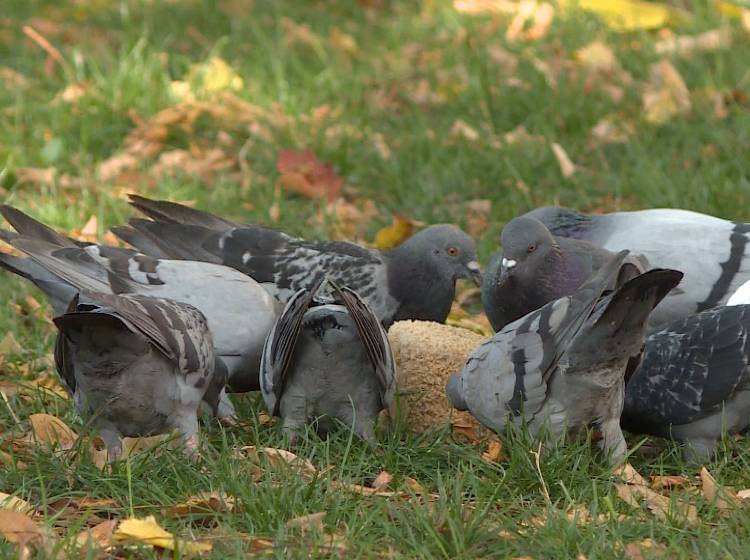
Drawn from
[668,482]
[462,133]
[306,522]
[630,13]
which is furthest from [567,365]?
[630,13]

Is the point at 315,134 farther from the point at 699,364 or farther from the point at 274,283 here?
the point at 699,364

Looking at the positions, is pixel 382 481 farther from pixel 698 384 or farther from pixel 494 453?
pixel 698 384

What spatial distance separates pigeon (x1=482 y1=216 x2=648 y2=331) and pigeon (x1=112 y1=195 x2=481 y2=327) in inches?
15.2

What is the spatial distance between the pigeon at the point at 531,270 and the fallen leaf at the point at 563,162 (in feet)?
6.82

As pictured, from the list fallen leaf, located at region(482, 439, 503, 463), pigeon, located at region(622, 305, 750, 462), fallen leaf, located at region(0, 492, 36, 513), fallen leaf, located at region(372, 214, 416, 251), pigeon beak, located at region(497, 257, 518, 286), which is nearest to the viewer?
fallen leaf, located at region(0, 492, 36, 513)

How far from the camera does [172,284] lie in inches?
202

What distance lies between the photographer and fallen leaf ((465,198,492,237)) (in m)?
6.81

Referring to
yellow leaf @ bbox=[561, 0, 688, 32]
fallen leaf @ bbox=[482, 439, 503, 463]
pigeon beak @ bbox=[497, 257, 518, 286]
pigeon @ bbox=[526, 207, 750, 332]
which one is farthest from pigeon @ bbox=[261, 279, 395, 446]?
yellow leaf @ bbox=[561, 0, 688, 32]

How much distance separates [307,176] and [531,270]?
2631 mm

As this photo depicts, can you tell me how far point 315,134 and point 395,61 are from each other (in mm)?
1717

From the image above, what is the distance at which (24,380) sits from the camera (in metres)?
5.20

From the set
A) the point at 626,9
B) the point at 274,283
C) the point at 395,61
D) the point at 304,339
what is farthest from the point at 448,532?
the point at 626,9

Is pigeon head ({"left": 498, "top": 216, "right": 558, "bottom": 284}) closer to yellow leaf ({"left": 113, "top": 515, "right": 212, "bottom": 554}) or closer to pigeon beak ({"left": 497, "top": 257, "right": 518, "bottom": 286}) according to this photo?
pigeon beak ({"left": 497, "top": 257, "right": 518, "bottom": 286})

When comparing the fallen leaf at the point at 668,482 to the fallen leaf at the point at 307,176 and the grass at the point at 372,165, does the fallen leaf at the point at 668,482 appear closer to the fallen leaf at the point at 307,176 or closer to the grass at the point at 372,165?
the grass at the point at 372,165
